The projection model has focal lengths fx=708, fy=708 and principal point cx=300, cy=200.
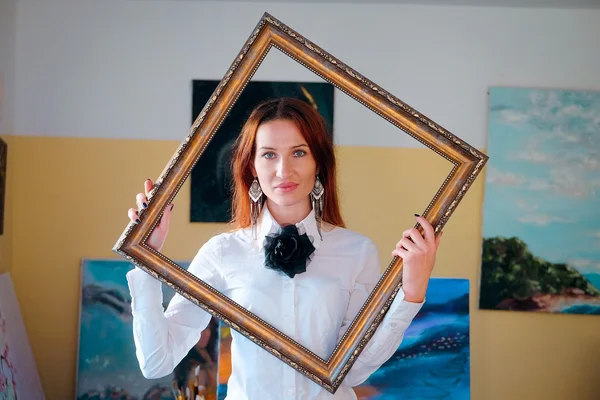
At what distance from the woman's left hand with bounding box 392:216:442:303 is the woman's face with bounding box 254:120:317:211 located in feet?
1.07

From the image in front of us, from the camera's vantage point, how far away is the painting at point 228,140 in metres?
1.93

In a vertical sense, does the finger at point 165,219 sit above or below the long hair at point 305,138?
below

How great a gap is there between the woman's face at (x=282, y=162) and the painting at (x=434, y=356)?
67.7 inches

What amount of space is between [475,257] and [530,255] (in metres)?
0.27

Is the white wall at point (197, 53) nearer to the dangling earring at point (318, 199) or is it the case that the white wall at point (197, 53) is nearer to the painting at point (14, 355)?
the painting at point (14, 355)

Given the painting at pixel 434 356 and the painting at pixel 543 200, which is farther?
the painting at pixel 543 200

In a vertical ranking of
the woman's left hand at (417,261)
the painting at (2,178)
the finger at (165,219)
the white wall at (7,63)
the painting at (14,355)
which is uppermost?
the white wall at (7,63)

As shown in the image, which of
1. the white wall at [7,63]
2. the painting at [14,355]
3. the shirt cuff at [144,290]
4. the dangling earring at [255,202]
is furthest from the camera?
the white wall at [7,63]

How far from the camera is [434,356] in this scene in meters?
3.46

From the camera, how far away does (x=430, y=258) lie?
6.13ft

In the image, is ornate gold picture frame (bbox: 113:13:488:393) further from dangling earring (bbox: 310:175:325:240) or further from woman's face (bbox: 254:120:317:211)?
dangling earring (bbox: 310:175:325:240)

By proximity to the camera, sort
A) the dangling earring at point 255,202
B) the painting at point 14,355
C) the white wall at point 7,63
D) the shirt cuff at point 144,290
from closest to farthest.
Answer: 1. the shirt cuff at point 144,290
2. the dangling earring at point 255,202
3. the painting at point 14,355
4. the white wall at point 7,63

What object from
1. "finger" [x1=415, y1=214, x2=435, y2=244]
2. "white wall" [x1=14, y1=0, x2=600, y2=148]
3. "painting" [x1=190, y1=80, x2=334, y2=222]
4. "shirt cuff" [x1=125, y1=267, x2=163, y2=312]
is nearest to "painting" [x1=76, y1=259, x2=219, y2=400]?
"white wall" [x1=14, y1=0, x2=600, y2=148]

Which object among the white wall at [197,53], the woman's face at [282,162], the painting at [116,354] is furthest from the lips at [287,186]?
the white wall at [197,53]
